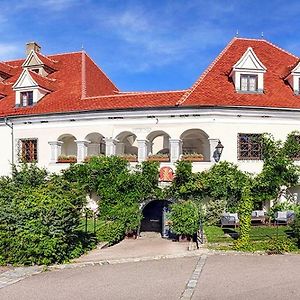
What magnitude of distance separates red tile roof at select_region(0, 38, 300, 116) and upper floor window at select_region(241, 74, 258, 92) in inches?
21.4

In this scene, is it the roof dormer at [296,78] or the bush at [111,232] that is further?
the roof dormer at [296,78]

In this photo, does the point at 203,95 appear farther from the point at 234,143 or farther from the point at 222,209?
the point at 222,209

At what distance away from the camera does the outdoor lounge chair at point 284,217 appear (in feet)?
76.6

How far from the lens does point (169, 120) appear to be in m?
26.5

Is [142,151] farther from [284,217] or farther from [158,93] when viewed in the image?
[284,217]

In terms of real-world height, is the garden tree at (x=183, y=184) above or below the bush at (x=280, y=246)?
above

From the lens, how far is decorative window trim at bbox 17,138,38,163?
2897cm

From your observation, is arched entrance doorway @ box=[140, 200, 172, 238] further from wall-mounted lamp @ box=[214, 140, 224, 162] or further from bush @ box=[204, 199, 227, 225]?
wall-mounted lamp @ box=[214, 140, 224, 162]

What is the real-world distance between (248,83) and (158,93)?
5.68 metres

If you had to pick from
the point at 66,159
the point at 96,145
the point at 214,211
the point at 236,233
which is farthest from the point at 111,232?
the point at 96,145

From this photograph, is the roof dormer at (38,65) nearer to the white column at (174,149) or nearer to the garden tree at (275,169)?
the white column at (174,149)

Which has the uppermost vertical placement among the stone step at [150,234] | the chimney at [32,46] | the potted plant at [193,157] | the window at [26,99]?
the chimney at [32,46]

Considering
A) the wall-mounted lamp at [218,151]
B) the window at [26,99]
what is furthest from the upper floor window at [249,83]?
the window at [26,99]

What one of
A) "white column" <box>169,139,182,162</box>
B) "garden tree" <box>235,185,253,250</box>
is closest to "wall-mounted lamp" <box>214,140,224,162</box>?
"white column" <box>169,139,182,162</box>
